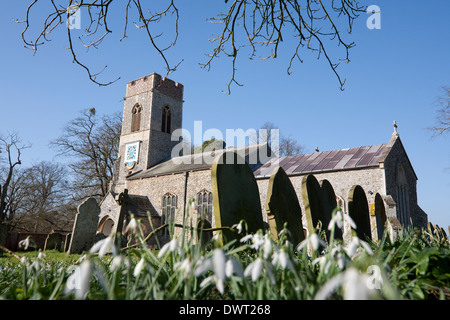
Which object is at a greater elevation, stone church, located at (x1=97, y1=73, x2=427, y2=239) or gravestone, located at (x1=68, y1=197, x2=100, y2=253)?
stone church, located at (x1=97, y1=73, x2=427, y2=239)

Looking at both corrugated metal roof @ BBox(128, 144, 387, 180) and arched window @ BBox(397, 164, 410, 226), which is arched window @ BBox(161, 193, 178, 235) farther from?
arched window @ BBox(397, 164, 410, 226)

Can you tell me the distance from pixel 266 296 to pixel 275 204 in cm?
211

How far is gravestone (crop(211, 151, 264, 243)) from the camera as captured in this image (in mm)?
3166

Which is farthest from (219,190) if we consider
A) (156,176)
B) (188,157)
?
(188,157)

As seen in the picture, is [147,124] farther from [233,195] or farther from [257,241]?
[257,241]

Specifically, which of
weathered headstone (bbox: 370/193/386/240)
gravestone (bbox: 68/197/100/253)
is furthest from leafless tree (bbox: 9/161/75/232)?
weathered headstone (bbox: 370/193/386/240)

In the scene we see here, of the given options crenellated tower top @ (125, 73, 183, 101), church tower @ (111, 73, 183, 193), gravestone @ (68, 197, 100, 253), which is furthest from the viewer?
crenellated tower top @ (125, 73, 183, 101)

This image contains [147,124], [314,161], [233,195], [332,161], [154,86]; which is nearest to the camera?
[233,195]

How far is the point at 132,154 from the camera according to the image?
28.0 meters

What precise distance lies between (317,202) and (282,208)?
2.31ft

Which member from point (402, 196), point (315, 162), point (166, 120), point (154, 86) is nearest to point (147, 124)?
point (166, 120)

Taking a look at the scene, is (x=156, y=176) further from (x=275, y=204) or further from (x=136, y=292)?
(x=136, y=292)

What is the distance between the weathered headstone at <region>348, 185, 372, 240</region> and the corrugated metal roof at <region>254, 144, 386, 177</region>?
11.9 m
